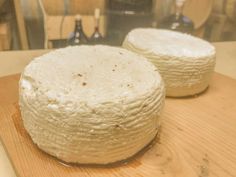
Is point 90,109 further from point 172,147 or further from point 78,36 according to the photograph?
point 78,36

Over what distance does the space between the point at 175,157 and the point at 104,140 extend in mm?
174

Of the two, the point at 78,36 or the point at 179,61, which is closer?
the point at 179,61

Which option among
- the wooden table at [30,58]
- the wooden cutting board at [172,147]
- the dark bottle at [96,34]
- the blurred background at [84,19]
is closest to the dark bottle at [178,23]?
the blurred background at [84,19]

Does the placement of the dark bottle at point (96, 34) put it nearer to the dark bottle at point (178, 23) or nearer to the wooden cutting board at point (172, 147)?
the dark bottle at point (178, 23)

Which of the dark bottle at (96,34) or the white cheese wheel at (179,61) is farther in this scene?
the dark bottle at (96,34)

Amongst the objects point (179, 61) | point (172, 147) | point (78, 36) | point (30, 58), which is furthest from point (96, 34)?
point (172, 147)

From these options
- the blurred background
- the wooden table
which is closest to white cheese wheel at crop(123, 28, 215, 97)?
the wooden table

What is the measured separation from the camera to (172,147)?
2.08 feet

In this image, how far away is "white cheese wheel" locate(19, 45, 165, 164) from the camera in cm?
52

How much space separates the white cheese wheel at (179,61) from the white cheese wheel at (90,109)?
0.52 feet

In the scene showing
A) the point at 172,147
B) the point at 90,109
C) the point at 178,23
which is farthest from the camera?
the point at 178,23

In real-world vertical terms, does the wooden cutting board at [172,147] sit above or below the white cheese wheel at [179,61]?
below

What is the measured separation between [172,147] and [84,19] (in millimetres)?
998

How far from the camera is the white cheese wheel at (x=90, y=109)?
20.3 inches
